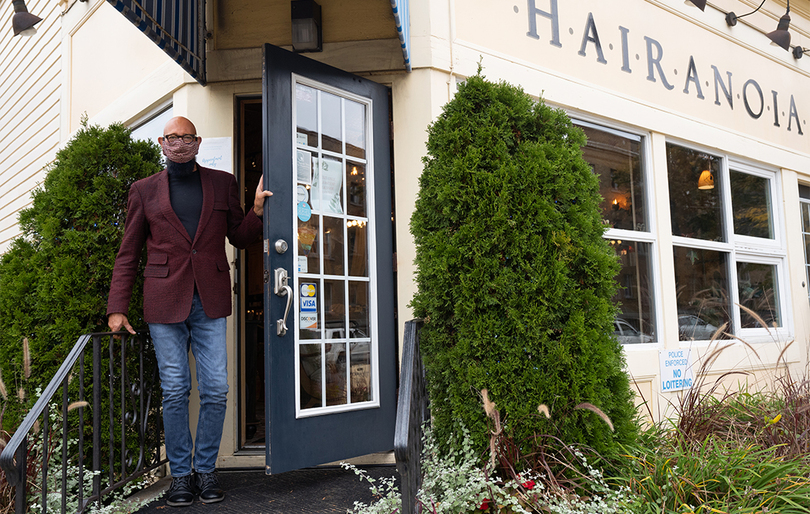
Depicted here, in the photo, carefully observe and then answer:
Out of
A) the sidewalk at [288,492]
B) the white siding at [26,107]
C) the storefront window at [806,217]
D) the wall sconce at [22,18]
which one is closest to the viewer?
the sidewalk at [288,492]

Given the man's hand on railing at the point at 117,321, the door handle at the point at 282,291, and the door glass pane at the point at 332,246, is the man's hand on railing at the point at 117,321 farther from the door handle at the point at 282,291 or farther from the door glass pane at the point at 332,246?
the door glass pane at the point at 332,246

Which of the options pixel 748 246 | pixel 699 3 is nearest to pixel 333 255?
pixel 699 3

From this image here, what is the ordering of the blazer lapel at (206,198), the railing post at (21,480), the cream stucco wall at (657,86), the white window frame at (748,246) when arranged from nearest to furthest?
the railing post at (21,480), the blazer lapel at (206,198), the cream stucco wall at (657,86), the white window frame at (748,246)

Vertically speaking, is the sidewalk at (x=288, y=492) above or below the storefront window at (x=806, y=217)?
below

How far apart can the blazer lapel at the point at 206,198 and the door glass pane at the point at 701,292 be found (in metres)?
3.98

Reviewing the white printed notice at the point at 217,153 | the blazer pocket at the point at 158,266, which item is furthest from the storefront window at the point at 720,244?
the blazer pocket at the point at 158,266

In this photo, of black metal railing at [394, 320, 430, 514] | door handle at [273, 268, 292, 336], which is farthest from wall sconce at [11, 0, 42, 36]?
black metal railing at [394, 320, 430, 514]

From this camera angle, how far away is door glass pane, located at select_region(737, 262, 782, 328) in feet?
18.8

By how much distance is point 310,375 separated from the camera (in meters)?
3.25

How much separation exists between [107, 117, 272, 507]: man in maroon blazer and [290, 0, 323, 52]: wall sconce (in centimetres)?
101

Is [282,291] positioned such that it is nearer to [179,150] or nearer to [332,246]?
[332,246]

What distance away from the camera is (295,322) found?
319cm

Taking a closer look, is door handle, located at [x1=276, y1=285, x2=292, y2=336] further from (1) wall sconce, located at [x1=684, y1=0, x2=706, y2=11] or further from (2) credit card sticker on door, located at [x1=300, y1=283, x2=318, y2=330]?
(1) wall sconce, located at [x1=684, y1=0, x2=706, y2=11]

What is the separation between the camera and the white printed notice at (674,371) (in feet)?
15.5
